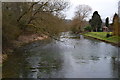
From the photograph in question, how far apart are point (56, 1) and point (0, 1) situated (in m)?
7.03

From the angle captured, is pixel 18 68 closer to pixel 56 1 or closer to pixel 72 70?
pixel 72 70

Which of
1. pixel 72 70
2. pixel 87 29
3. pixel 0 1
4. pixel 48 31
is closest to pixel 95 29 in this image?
pixel 87 29

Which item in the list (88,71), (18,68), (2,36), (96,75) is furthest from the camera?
(2,36)

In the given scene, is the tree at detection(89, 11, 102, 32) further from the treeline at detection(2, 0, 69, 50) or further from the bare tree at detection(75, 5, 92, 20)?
the treeline at detection(2, 0, 69, 50)

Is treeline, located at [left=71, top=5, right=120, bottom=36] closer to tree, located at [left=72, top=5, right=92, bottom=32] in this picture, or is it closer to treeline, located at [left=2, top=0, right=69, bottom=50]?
tree, located at [left=72, top=5, right=92, bottom=32]

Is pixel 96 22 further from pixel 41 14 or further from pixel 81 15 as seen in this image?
pixel 41 14

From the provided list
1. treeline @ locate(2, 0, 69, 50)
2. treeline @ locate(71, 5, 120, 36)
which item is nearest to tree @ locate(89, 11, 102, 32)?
treeline @ locate(71, 5, 120, 36)

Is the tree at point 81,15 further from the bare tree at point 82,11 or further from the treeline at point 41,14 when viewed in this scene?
the treeline at point 41,14

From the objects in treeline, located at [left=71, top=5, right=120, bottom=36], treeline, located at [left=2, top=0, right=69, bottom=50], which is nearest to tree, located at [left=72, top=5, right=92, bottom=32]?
treeline, located at [left=71, top=5, right=120, bottom=36]

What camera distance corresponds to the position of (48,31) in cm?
2272

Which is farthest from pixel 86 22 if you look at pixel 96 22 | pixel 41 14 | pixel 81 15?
pixel 41 14

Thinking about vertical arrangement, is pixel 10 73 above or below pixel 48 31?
below

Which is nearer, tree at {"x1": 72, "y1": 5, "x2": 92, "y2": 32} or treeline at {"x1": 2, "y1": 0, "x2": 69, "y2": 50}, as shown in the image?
treeline at {"x1": 2, "y1": 0, "x2": 69, "y2": 50}

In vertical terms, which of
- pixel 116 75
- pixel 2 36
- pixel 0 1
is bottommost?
pixel 116 75
